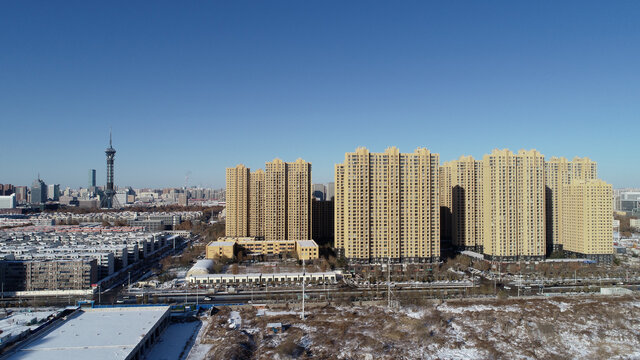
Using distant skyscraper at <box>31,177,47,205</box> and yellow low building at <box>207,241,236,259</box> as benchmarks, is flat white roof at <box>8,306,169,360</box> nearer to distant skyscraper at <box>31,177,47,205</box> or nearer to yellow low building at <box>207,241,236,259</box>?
yellow low building at <box>207,241,236,259</box>

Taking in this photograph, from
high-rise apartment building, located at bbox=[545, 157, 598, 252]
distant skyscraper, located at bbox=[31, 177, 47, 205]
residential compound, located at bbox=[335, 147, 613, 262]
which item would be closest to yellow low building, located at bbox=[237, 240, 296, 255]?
residential compound, located at bbox=[335, 147, 613, 262]

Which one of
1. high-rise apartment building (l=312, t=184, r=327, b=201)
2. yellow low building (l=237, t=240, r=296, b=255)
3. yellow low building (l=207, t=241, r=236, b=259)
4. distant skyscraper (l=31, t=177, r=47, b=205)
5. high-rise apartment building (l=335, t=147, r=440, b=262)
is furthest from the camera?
distant skyscraper (l=31, t=177, r=47, b=205)

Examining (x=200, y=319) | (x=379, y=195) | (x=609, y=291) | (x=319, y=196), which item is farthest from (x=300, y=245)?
(x=319, y=196)

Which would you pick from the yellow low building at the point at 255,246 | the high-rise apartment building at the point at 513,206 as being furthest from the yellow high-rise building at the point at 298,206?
the high-rise apartment building at the point at 513,206

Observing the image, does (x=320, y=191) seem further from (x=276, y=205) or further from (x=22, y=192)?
(x=22, y=192)

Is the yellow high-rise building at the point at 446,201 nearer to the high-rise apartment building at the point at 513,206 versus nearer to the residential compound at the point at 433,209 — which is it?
the residential compound at the point at 433,209

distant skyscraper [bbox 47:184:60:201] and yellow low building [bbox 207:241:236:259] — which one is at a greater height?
distant skyscraper [bbox 47:184:60:201]
